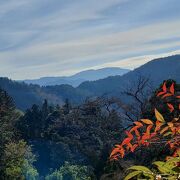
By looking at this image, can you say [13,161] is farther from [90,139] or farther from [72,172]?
[90,139]

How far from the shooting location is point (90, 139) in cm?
4431

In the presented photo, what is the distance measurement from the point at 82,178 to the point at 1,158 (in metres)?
8.68

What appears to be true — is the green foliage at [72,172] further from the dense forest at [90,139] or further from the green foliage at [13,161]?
the green foliage at [13,161]

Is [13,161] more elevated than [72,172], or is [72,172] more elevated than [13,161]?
[13,161]

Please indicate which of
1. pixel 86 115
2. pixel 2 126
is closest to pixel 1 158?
pixel 2 126

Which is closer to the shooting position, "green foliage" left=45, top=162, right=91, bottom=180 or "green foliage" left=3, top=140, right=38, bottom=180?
"green foliage" left=3, top=140, right=38, bottom=180

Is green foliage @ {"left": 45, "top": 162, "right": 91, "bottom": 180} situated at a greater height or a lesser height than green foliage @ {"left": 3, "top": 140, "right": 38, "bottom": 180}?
lesser

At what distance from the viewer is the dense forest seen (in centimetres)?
2327

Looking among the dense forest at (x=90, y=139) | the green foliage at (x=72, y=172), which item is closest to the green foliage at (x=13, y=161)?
the dense forest at (x=90, y=139)

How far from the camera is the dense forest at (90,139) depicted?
23266 mm

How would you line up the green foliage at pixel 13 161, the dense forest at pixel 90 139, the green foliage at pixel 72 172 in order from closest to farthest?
the dense forest at pixel 90 139 → the green foliage at pixel 13 161 → the green foliage at pixel 72 172

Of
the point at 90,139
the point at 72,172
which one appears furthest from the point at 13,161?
the point at 90,139

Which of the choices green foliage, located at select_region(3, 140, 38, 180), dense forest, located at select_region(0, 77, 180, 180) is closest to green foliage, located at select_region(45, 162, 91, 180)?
dense forest, located at select_region(0, 77, 180, 180)

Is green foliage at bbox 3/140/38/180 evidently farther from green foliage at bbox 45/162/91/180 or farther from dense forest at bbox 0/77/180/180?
green foliage at bbox 45/162/91/180
